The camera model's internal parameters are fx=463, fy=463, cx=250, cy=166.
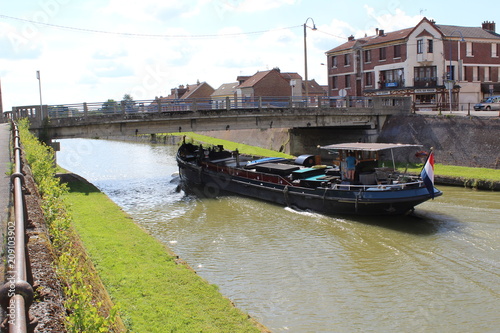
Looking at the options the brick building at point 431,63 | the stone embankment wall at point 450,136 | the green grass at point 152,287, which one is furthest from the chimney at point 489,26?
the green grass at point 152,287

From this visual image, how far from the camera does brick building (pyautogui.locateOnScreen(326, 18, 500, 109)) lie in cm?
4853

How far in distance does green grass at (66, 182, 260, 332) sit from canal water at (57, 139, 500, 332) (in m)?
1.33

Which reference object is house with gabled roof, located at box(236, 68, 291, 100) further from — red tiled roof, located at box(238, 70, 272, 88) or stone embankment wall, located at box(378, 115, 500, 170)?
stone embankment wall, located at box(378, 115, 500, 170)

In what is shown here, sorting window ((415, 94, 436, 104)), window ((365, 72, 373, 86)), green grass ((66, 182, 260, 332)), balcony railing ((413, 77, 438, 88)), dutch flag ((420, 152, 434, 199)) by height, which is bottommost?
green grass ((66, 182, 260, 332))

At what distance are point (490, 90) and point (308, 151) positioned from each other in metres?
23.1

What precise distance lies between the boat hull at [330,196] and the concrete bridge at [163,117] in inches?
176

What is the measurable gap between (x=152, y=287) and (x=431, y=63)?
45590 mm

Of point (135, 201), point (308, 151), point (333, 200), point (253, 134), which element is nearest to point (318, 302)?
point (333, 200)

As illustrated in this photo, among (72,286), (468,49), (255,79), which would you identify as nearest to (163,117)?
(72,286)

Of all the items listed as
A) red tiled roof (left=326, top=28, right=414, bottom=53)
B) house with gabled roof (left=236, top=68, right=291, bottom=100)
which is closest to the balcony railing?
red tiled roof (left=326, top=28, right=414, bottom=53)

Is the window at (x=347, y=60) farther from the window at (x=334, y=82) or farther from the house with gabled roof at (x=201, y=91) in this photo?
the house with gabled roof at (x=201, y=91)

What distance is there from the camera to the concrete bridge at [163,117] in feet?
93.8

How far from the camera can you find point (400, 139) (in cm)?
3625

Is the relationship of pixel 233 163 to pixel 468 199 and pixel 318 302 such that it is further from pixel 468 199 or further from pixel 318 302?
pixel 318 302
